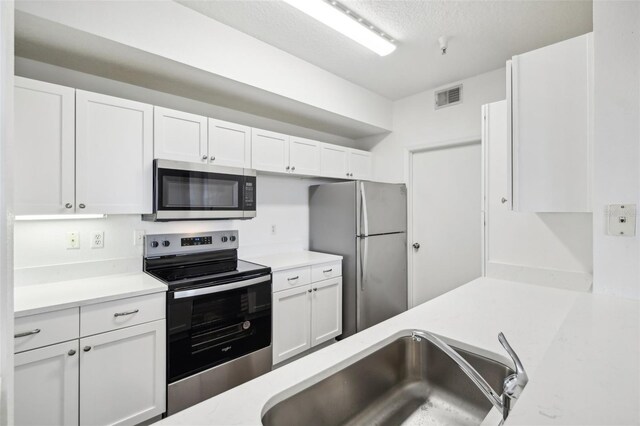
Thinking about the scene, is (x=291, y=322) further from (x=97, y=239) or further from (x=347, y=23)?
(x=347, y=23)

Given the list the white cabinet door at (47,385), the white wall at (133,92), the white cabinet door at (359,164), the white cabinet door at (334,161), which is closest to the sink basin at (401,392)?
the white cabinet door at (47,385)

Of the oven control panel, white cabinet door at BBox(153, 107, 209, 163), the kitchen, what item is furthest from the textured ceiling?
the oven control panel

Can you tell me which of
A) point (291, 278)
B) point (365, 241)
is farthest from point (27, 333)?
point (365, 241)

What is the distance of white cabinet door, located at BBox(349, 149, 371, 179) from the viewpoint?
3.39m

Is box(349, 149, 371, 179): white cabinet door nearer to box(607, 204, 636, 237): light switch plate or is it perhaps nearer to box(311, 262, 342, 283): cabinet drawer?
box(311, 262, 342, 283): cabinet drawer

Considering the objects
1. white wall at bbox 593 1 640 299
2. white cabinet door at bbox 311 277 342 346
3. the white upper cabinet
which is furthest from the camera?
white cabinet door at bbox 311 277 342 346

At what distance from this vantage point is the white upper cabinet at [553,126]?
4.34 ft

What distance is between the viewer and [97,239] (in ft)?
6.66

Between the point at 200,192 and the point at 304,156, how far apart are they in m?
1.07

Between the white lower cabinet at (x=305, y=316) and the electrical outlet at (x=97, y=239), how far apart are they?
4.03ft

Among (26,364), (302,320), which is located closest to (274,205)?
(302,320)

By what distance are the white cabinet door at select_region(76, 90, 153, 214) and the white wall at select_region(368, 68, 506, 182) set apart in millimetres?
2483

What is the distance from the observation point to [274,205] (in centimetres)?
301

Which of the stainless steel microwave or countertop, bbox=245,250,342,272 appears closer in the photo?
the stainless steel microwave
